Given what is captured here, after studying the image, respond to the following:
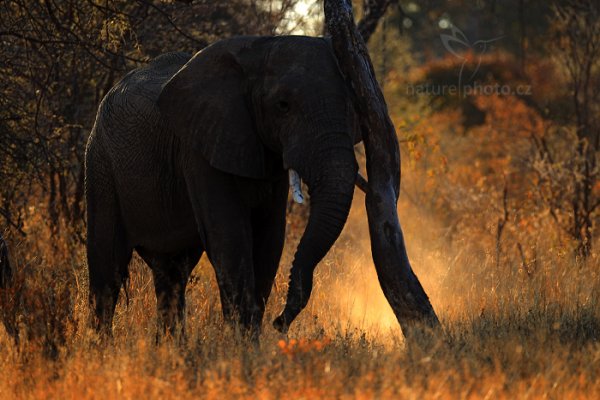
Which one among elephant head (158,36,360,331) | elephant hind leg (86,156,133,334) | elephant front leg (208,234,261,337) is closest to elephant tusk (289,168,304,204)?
elephant head (158,36,360,331)

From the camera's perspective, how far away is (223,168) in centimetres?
727

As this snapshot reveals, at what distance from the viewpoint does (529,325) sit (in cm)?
737

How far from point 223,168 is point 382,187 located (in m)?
1.00

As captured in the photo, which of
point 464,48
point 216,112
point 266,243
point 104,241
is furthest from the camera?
point 464,48

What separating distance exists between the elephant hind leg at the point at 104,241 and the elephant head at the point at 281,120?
966 millimetres

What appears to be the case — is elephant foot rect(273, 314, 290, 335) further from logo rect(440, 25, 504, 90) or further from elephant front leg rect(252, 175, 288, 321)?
logo rect(440, 25, 504, 90)

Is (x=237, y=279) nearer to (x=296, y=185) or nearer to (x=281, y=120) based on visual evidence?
(x=296, y=185)

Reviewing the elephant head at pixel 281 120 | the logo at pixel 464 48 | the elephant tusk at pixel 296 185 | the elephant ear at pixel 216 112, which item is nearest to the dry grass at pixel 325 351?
the elephant head at pixel 281 120

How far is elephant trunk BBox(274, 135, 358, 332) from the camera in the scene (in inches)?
267

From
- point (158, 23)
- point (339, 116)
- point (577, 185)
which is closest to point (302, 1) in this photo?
point (158, 23)

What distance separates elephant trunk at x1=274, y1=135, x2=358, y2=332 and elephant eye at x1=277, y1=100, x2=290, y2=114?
0.36 metres

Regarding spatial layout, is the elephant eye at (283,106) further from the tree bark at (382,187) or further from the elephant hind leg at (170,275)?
the elephant hind leg at (170,275)

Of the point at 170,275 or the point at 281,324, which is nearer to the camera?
the point at 281,324

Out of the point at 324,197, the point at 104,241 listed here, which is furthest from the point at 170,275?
the point at 324,197
